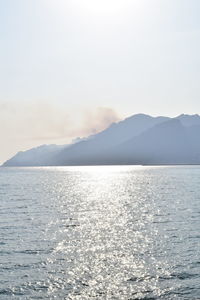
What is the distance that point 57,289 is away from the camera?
35.4 metres

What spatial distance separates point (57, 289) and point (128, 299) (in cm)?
722

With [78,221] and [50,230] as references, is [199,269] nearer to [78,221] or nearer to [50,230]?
[50,230]

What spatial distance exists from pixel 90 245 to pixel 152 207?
51155mm

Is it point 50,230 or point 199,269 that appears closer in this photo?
point 199,269

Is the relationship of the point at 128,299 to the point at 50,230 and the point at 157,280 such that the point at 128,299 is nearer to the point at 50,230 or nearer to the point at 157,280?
the point at 157,280

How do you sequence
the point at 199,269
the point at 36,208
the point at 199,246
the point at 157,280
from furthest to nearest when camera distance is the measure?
the point at 36,208
the point at 199,246
the point at 199,269
the point at 157,280

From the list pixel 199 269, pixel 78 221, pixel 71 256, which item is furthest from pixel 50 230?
pixel 199 269

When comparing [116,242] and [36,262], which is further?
[116,242]

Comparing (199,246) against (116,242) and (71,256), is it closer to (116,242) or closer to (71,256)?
(116,242)

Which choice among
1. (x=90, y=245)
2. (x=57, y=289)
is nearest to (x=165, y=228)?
(x=90, y=245)

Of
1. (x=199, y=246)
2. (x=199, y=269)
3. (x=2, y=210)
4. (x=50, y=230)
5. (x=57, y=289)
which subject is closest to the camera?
(x=57, y=289)

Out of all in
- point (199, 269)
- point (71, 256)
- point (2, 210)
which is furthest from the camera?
point (2, 210)

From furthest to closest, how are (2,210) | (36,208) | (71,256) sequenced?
(36,208) → (2,210) → (71,256)

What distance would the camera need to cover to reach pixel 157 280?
3803 cm
